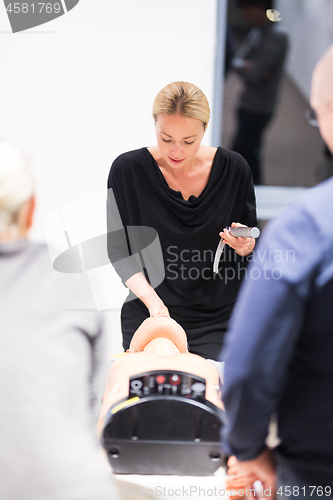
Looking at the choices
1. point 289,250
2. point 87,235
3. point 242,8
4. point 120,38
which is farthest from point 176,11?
point 289,250

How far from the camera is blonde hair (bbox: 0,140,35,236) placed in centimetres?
69

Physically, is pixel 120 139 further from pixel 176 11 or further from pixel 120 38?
pixel 176 11

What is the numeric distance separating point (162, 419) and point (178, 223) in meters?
0.52

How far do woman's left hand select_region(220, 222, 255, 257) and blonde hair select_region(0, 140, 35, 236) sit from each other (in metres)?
0.59

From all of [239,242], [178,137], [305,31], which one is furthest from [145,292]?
[305,31]

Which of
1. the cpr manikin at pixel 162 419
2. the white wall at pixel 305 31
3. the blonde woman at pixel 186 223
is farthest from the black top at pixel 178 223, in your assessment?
the white wall at pixel 305 31

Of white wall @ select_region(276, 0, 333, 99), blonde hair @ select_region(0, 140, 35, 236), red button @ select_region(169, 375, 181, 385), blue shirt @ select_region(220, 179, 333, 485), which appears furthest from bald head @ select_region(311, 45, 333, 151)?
white wall @ select_region(276, 0, 333, 99)

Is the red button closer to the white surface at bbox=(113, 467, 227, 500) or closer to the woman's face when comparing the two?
the white surface at bbox=(113, 467, 227, 500)

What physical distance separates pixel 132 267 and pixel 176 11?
0.70m

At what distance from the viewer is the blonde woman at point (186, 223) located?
121 centimetres

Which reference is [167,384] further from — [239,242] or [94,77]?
[94,77]

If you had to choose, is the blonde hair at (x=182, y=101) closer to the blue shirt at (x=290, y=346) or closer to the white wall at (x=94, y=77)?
the white wall at (x=94, y=77)

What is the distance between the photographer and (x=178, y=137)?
1.13m

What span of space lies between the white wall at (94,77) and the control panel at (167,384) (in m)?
0.39
